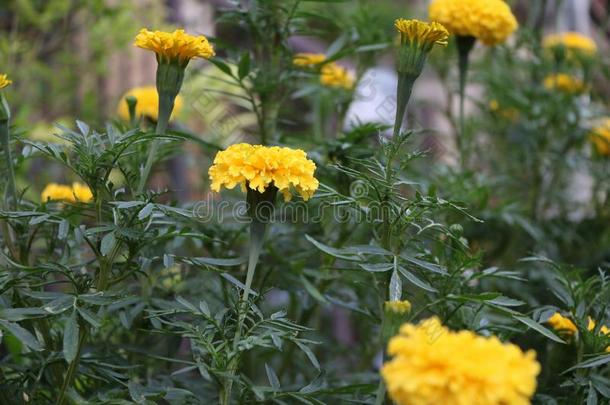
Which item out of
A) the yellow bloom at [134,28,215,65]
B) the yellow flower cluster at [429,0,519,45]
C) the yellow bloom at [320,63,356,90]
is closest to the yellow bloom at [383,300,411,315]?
the yellow bloom at [134,28,215,65]

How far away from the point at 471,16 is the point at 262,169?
549mm

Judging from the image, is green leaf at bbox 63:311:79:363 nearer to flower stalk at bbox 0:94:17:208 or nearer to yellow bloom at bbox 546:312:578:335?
flower stalk at bbox 0:94:17:208

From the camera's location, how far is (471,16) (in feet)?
3.72

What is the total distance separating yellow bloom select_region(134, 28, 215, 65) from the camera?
0.80 m

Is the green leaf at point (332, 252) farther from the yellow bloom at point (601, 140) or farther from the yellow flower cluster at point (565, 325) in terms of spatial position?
the yellow bloom at point (601, 140)

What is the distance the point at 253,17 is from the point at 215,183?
0.41 meters

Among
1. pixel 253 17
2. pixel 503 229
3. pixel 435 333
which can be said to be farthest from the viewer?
pixel 503 229

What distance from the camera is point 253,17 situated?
1.09 metres

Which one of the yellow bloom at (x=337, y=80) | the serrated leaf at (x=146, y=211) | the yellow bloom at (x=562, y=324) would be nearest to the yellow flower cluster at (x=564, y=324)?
the yellow bloom at (x=562, y=324)

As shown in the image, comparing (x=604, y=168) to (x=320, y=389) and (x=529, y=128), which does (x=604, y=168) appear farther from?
(x=320, y=389)

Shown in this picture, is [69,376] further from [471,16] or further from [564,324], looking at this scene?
[471,16]

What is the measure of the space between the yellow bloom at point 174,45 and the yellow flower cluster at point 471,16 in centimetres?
46

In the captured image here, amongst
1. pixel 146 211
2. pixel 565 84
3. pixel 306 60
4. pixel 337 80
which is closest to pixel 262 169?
pixel 146 211

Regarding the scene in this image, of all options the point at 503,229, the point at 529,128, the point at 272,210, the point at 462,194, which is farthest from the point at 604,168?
the point at 272,210
